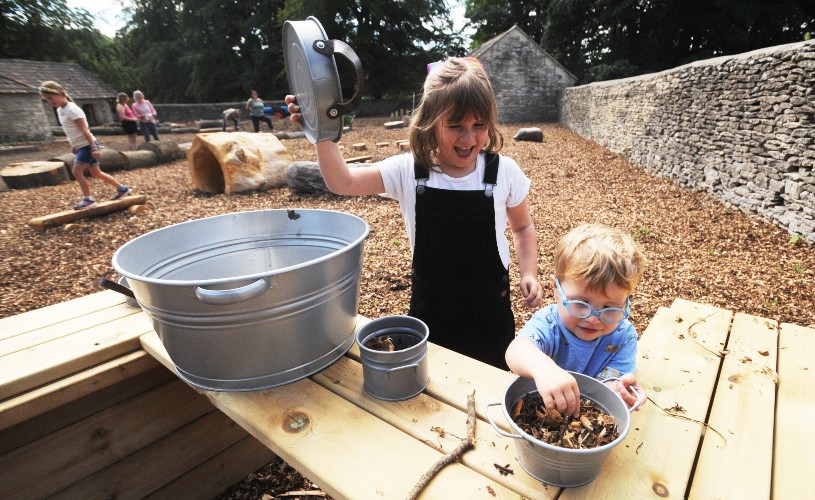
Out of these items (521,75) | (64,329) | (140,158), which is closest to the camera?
(64,329)

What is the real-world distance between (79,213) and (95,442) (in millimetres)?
5081

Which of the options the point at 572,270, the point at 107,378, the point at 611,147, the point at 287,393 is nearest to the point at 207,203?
the point at 107,378

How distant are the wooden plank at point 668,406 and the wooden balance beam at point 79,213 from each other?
21.7ft

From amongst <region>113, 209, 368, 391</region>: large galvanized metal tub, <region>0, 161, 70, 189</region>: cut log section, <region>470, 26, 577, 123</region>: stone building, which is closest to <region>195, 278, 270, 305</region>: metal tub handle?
<region>113, 209, 368, 391</region>: large galvanized metal tub

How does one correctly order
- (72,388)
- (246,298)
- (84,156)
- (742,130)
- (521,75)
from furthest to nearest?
(521,75) → (84,156) → (742,130) → (72,388) → (246,298)

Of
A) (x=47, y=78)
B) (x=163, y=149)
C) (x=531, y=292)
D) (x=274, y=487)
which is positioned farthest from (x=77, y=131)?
(x=47, y=78)

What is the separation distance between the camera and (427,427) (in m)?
1.11

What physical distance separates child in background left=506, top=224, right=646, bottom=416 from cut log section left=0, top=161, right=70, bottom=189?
10.2m

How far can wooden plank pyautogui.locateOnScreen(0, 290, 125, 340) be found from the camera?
1.77 m

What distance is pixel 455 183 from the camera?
5.41 feet

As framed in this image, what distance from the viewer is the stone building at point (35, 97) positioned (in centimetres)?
1784

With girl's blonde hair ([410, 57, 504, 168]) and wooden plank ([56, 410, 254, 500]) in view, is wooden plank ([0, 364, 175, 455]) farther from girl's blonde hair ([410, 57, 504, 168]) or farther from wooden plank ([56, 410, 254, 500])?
girl's blonde hair ([410, 57, 504, 168])

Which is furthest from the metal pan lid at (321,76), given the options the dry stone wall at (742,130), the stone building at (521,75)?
the stone building at (521,75)

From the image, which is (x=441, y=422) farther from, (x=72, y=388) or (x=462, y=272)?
(x=72, y=388)
